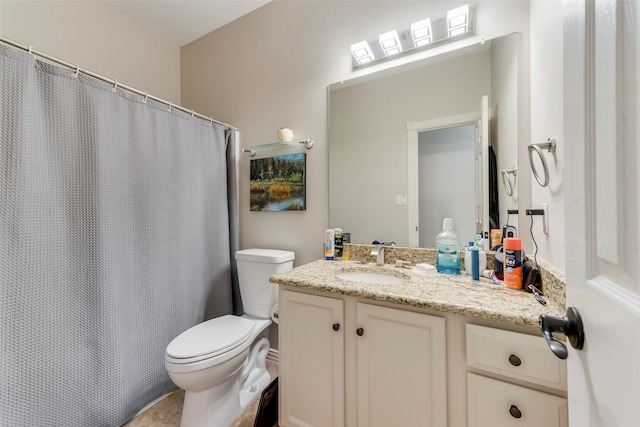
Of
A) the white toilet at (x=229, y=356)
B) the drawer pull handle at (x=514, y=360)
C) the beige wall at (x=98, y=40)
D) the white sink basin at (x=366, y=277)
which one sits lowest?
the white toilet at (x=229, y=356)

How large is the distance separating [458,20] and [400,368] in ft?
5.37

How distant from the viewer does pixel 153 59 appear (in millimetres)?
2164

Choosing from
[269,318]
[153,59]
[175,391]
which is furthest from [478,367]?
[153,59]

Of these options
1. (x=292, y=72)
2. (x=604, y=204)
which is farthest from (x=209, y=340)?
(x=292, y=72)

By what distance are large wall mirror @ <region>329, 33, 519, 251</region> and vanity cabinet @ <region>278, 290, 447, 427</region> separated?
0.61 m

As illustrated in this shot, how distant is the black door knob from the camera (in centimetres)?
40

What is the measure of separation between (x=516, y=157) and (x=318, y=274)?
1.08 m

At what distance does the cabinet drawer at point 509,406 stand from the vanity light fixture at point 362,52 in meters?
1.64

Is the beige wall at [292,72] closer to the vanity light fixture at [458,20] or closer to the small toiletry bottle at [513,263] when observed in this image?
the vanity light fixture at [458,20]

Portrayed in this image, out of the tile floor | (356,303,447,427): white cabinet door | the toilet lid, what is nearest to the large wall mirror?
(356,303,447,427): white cabinet door

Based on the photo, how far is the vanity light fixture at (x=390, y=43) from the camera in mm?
1410

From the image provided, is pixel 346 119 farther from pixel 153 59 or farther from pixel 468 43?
pixel 153 59

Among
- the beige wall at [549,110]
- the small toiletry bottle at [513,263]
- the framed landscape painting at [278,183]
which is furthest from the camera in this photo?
the framed landscape painting at [278,183]

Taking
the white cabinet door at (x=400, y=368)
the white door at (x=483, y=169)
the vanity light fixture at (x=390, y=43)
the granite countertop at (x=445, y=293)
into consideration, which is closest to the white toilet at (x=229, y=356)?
the granite countertop at (x=445, y=293)
